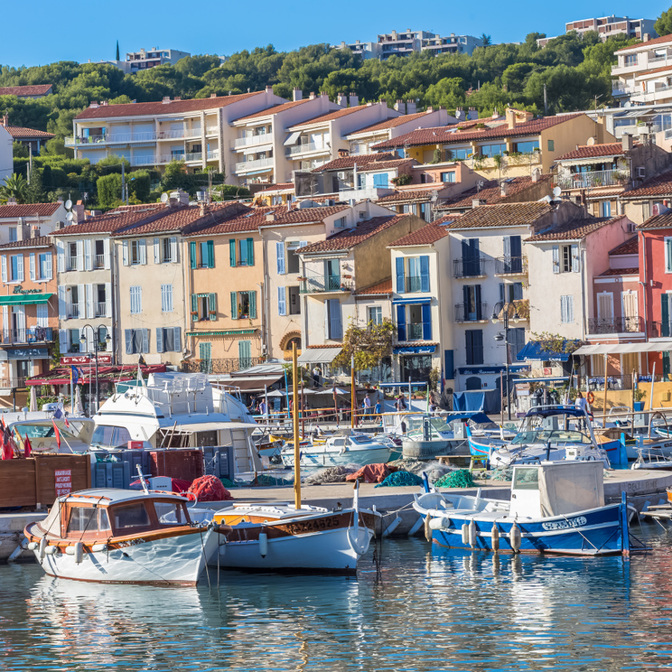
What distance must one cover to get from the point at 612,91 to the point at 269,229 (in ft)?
178

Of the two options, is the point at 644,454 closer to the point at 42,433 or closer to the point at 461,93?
the point at 42,433

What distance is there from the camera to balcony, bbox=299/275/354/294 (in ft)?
224

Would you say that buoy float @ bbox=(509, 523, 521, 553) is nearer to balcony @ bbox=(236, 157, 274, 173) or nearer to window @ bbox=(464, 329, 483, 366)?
window @ bbox=(464, 329, 483, 366)

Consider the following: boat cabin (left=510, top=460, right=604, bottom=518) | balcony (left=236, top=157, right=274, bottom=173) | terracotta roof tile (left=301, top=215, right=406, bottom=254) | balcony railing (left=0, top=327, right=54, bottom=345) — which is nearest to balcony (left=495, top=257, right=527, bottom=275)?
terracotta roof tile (left=301, top=215, right=406, bottom=254)

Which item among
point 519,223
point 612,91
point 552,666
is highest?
point 612,91

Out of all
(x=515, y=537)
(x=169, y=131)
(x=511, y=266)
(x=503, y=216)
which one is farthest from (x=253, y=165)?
(x=515, y=537)

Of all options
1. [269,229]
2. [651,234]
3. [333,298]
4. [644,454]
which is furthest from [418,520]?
[269,229]

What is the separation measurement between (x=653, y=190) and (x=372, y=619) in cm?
4498

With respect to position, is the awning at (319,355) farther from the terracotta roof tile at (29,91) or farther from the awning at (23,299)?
A: the terracotta roof tile at (29,91)

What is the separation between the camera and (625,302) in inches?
2395

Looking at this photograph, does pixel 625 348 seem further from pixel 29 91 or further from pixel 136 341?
Result: pixel 29 91

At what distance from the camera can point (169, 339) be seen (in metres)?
75.4

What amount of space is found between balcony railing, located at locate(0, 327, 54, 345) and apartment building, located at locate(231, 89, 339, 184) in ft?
118

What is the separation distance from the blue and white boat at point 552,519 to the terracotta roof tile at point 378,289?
37427mm
